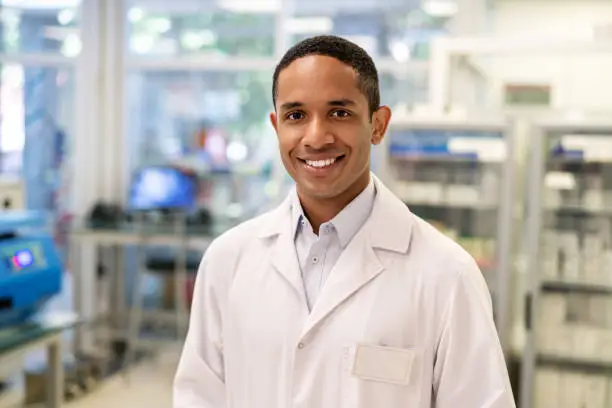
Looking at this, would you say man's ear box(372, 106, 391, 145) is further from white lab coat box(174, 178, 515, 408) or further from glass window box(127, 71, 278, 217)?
glass window box(127, 71, 278, 217)

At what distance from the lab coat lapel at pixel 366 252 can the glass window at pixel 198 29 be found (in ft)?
14.0

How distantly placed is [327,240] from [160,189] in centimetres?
419

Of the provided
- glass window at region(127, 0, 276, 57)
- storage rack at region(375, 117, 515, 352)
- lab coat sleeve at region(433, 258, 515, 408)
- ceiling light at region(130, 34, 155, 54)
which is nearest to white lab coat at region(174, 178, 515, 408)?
lab coat sleeve at region(433, 258, 515, 408)

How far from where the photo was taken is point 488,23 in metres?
4.77

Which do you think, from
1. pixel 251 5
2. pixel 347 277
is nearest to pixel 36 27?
pixel 251 5

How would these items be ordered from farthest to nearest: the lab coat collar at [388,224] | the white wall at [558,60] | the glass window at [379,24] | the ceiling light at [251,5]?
the ceiling light at [251,5], the glass window at [379,24], the white wall at [558,60], the lab coat collar at [388,224]

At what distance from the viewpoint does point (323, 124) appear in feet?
3.81

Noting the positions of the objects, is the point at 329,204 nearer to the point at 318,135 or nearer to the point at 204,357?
the point at 318,135

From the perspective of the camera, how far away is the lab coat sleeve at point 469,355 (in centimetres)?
116

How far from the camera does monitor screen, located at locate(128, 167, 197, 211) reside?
17.4ft

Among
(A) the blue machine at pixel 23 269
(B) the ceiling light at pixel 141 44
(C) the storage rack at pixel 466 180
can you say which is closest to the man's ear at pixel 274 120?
(A) the blue machine at pixel 23 269

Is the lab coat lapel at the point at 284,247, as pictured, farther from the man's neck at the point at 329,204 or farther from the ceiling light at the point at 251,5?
the ceiling light at the point at 251,5

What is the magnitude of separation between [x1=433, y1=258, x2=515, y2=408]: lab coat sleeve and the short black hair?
0.35m

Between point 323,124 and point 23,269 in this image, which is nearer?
point 323,124
